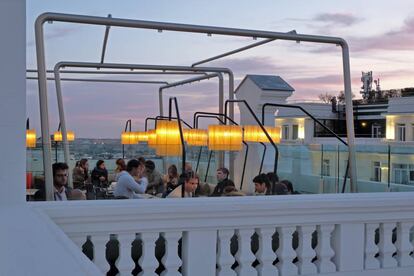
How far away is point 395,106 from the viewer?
2333 centimetres

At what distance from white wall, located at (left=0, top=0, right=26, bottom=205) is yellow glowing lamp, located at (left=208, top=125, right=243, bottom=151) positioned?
16.2 feet

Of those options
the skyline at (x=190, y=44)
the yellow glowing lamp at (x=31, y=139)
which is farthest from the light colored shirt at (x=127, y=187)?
the yellow glowing lamp at (x=31, y=139)

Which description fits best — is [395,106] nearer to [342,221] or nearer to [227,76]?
[227,76]

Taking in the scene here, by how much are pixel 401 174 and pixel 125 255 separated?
22.8 feet

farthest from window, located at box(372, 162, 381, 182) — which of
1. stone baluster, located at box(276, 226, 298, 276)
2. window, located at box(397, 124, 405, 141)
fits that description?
window, located at box(397, 124, 405, 141)

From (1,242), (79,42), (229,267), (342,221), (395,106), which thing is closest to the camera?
(1,242)

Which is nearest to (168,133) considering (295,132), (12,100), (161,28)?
(161,28)

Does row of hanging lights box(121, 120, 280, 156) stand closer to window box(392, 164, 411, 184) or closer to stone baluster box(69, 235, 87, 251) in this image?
window box(392, 164, 411, 184)

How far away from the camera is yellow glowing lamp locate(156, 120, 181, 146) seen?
7.74m

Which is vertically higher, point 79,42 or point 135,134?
point 79,42

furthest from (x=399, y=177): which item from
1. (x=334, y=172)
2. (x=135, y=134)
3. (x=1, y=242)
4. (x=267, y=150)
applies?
(x=1, y=242)

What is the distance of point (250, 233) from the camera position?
10.1 feet

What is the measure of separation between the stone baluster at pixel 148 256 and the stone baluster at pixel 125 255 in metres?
0.05

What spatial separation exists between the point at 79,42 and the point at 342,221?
822 centimetres
